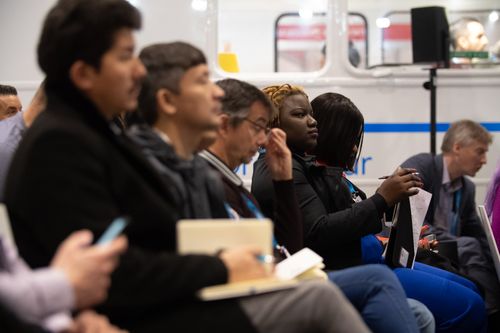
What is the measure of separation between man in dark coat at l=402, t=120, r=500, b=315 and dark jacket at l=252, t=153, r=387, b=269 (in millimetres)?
1467

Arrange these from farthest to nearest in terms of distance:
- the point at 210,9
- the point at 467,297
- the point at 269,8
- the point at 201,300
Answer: the point at 269,8, the point at 210,9, the point at 467,297, the point at 201,300

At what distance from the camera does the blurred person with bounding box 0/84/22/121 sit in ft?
14.9

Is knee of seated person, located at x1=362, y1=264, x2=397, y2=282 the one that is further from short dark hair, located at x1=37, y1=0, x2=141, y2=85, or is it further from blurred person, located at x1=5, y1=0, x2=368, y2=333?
short dark hair, located at x1=37, y1=0, x2=141, y2=85

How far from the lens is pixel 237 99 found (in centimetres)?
280

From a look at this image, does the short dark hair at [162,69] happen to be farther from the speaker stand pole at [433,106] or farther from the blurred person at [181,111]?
the speaker stand pole at [433,106]

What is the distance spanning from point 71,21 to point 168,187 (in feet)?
1.44

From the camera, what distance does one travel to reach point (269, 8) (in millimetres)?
6090

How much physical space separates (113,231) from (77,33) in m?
0.46

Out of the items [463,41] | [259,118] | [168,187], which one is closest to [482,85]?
[463,41]

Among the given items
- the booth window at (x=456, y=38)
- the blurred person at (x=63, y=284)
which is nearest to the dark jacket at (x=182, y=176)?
the blurred person at (x=63, y=284)

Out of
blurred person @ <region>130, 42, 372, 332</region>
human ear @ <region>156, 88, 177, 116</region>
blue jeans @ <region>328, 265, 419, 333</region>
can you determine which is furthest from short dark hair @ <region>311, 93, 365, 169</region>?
human ear @ <region>156, 88, 177, 116</region>

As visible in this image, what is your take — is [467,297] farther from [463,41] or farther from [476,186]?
[463,41]

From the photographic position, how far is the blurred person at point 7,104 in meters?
4.54

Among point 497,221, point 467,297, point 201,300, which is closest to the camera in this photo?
point 201,300
